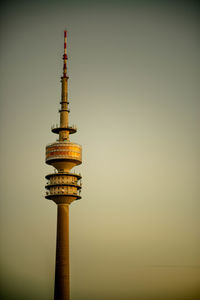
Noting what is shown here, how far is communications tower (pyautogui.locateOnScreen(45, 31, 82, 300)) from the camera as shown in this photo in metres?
153

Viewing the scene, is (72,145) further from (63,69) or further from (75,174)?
(63,69)

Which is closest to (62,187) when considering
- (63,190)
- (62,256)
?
(63,190)

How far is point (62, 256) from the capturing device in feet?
509

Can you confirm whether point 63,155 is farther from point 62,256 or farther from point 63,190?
point 62,256

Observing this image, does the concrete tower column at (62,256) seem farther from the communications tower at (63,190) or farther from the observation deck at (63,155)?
the observation deck at (63,155)

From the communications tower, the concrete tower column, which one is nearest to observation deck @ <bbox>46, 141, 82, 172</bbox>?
the communications tower

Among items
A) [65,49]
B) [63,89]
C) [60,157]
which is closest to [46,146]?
[60,157]

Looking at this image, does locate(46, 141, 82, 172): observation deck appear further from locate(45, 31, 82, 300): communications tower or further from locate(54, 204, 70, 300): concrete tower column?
locate(54, 204, 70, 300): concrete tower column

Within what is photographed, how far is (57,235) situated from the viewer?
15775cm

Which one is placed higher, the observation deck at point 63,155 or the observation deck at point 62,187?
the observation deck at point 63,155

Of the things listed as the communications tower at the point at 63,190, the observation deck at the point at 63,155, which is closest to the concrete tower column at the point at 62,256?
the communications tower at the point at 63,190

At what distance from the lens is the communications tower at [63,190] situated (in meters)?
153

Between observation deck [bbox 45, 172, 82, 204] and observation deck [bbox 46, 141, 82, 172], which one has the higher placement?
observation deck [bbox 46, 141, 82, 172]

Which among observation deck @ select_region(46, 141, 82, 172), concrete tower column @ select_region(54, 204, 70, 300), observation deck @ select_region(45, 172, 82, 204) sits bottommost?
concrete tower column @ select_region(54, 204, 70, 300)
